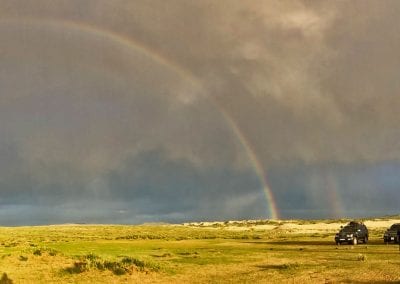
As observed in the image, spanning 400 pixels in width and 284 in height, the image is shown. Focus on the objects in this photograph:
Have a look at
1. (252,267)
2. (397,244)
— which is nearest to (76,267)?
(252,267)

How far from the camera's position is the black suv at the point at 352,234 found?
2135 inches

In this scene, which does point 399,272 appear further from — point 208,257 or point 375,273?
point 208,257

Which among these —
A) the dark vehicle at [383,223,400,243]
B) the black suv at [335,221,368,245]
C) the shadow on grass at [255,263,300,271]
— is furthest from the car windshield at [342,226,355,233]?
the shadow on grass at [255,263,300,271]

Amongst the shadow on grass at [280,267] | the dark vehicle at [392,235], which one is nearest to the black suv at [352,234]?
the dark vehicle at [392,235]

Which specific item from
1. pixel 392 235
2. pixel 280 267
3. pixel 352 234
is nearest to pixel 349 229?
pixel 352 234

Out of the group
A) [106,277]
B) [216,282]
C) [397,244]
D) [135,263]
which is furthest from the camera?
[397,244]

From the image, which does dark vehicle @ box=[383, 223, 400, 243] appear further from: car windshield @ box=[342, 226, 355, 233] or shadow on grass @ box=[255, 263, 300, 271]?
shadow on grass @ box=[255, 263, 300, 271]

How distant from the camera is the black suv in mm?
54219

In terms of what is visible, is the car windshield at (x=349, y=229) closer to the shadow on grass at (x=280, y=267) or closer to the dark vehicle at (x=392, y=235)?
the dark vehicle at (x=392, y=235)

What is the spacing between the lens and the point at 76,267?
102ft

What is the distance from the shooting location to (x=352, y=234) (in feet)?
179

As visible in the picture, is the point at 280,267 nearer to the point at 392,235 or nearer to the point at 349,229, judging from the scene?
the point at 349,229

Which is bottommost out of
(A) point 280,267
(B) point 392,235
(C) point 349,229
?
(A) point 280,267

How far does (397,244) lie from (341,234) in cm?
564
